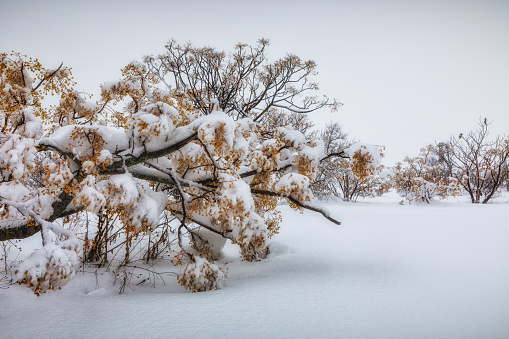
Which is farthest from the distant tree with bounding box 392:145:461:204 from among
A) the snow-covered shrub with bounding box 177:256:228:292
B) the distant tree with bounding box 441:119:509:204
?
the snow-covered shrub with bounding box 177:256:228:292

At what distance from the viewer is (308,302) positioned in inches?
105

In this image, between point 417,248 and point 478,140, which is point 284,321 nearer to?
point 417,248

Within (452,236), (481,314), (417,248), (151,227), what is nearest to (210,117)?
(151,227)

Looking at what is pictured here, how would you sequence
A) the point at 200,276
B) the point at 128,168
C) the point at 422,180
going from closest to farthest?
the point at 200,276
the point at 128,168
the point at 422,180

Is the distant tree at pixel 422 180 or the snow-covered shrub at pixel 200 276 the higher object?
the distant tree at pixel 422 180

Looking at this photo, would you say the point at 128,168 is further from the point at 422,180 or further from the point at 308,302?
the point at 422,180

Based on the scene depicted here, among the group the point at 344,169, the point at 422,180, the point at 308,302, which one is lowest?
the point at 308,302

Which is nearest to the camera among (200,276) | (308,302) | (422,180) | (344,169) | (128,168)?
(308,302)

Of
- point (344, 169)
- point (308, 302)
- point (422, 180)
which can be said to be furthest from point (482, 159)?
point (308, 302)

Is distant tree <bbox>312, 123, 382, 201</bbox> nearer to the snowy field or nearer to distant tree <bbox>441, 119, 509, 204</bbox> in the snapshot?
the snowy field

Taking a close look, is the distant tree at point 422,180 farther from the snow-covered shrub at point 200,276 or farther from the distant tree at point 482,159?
the snow-covered shrub at point 200,276

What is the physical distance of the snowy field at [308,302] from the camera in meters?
2.09

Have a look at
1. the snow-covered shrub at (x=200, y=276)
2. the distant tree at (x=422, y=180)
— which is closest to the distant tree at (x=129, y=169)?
the snow-covered shrub at (x=200, y=276)

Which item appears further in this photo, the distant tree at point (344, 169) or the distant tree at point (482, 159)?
the distant tree at point (482, 159)
